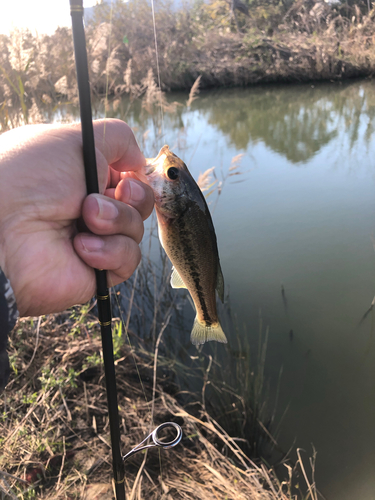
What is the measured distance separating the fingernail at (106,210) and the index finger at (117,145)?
24 cm

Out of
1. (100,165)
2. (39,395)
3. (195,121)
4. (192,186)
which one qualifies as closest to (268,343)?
(39,395)

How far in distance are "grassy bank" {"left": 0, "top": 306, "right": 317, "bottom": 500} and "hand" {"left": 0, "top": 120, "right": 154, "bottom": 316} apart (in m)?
0.73

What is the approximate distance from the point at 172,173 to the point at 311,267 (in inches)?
147

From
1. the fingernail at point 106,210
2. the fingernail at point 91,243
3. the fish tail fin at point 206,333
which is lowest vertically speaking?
the fish tail fin at point 206,333

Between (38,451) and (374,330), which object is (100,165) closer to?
(38,451)

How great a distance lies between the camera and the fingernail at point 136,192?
137 cm

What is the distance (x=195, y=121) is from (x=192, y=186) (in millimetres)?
9529

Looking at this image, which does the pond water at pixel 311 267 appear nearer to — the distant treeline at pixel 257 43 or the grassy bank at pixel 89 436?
the grassy bank at pixel 89 436

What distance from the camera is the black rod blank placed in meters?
0.95

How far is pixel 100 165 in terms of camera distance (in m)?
1.25

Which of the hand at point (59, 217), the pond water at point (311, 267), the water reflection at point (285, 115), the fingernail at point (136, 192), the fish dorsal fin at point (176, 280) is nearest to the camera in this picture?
the hand at point (59, 217)

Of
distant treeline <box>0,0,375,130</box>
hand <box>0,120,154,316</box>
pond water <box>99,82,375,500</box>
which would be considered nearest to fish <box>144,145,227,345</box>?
hand <box>0,120,154,316</box>

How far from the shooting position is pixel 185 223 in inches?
55.4

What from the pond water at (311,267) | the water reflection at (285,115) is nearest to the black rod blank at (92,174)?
the pond water at (311,267)
